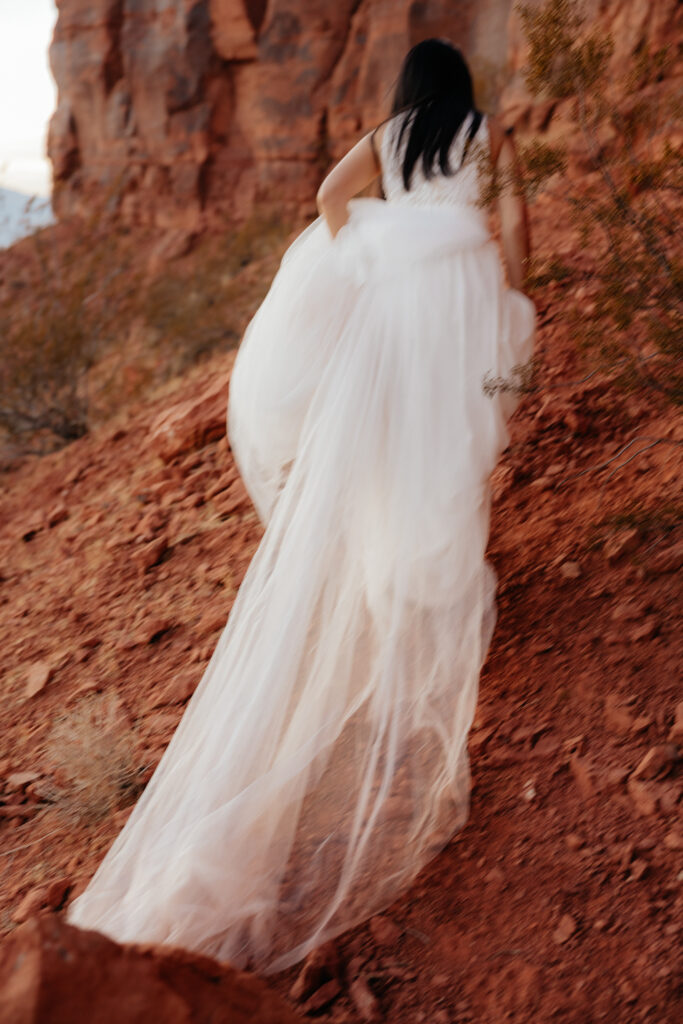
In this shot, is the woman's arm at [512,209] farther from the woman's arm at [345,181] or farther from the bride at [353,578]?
the woman's arm at [345,181]

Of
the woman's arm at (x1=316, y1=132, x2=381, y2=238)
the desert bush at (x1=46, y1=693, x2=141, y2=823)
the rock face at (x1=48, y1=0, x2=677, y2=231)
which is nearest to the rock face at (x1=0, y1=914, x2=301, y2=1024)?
the desert bush at (x1=46, y1=693, x2=141, y2=823)

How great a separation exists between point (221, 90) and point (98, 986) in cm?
1691

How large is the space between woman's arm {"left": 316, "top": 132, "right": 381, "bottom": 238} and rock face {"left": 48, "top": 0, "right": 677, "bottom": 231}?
1033 cm

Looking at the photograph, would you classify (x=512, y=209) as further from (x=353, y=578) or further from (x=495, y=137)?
(x=353, y=578)

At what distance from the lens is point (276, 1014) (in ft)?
4.90

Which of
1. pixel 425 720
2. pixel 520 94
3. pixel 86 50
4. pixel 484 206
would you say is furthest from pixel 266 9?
pixel 425 720

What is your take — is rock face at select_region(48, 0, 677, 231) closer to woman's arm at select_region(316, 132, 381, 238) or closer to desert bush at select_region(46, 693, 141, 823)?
woman's arm at select_region(316, 132, 381, 238)

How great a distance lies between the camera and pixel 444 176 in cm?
271

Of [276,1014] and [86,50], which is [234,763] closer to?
[276,1014]

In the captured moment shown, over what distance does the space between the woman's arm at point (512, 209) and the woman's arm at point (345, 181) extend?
15.5 inches

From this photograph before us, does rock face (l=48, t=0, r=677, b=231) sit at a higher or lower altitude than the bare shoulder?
higher

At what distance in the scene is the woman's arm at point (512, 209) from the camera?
2.72 m

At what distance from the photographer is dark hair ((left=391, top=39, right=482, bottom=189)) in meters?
2.68

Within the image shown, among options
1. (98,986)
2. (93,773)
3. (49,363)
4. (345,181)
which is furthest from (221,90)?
(98,986)
